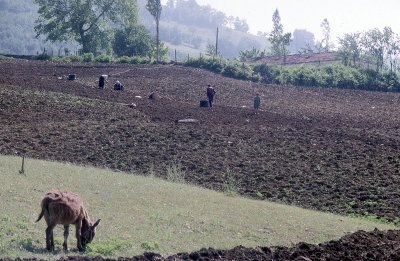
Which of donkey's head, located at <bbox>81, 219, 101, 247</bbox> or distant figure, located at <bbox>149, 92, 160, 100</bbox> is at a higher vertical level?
distant figure, located at <bbox>149, 92, 160, 100</bbox>

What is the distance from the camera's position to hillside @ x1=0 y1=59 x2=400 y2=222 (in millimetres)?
20781

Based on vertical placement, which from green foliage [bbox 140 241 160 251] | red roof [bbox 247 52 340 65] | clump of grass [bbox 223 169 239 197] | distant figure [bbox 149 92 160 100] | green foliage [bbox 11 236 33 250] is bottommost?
clump of grass [bbox 223 169 239 197]

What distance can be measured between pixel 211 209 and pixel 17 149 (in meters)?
10.4

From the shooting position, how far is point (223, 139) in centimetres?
2764

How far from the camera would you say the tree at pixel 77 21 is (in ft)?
268

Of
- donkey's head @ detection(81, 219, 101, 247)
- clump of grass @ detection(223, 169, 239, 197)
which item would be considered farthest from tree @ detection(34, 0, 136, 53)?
donkey's head @ detection(81, 219, 101, 247)

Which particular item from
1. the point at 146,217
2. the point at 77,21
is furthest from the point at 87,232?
the point at 77,21

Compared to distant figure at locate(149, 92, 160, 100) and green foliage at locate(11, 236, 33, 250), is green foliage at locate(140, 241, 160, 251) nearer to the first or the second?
green foliage at locate(11, 236, 33, 250)

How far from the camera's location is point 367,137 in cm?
2978

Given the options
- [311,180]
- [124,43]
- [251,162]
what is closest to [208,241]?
[311,180]

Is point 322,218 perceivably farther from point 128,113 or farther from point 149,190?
point 128,113

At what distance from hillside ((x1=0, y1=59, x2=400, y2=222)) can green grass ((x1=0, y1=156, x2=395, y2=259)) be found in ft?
7.67

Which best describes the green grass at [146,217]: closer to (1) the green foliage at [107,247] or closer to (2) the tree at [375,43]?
(1) the green foliage at [107,247]

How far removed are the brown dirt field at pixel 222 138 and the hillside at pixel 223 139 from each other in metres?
0.06
